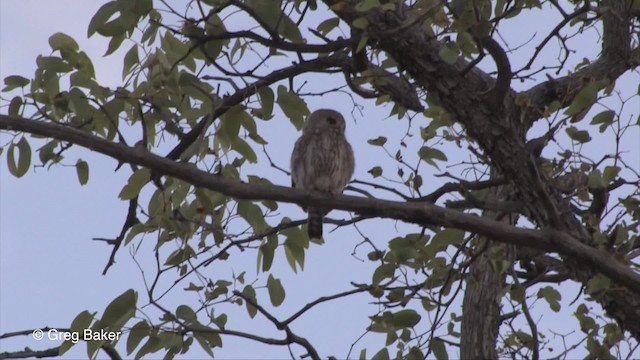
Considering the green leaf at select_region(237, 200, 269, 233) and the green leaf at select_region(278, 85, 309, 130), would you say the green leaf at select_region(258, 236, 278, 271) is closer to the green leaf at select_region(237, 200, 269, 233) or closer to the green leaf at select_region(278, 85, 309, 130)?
the green leaf at select_region(237, 200, 269, 233)

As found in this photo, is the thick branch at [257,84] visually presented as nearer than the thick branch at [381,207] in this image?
No

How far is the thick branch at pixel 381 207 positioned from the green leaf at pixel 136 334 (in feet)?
2.75

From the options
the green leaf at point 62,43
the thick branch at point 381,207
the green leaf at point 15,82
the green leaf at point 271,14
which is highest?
the green leaf at point 271,14

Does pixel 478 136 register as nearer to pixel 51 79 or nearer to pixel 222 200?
pixel 222 200

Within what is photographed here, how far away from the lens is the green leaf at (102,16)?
414 centimetres

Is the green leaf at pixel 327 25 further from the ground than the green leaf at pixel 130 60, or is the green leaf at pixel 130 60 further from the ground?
the green leaf at pixel 327 25

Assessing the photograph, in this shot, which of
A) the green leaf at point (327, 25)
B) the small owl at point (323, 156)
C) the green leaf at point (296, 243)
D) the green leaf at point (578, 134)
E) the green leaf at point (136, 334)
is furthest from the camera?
the small owl at point (323, 156)

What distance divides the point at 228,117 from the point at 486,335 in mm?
2084

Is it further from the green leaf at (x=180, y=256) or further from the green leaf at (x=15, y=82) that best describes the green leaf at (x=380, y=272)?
the green leaf at (x=15, y=82)

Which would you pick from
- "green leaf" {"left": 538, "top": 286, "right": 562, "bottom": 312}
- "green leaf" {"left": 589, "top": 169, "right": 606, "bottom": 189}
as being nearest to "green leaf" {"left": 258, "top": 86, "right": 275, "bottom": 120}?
"green leaf" {"left": 589, "top": 169, "right": 606, "bottom": 189}

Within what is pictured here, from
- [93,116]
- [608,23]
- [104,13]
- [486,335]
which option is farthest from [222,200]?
[608,23]

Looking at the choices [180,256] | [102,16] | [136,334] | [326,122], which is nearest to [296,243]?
[180,256]

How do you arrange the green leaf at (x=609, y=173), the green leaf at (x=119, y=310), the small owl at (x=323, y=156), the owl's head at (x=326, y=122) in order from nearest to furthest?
the green leaf at (x=609, y=173), the green leaf at (x=119, y=310), the small owl at (x=323, y=156), the owl's head at (x=326, y=122)

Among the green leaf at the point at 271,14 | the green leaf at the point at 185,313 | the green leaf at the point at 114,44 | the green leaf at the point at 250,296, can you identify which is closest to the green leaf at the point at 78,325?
the green leaf at the point at 185,313
